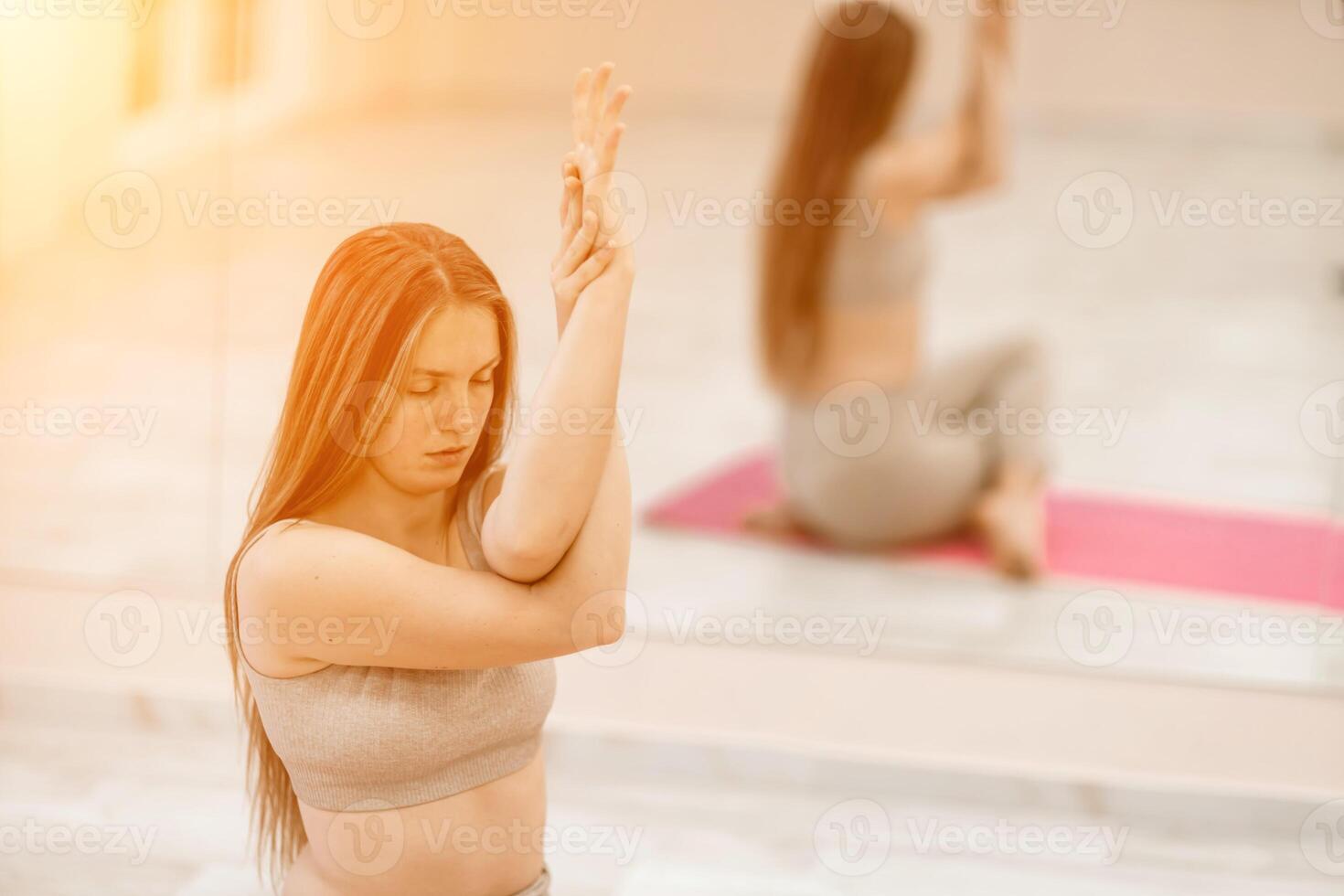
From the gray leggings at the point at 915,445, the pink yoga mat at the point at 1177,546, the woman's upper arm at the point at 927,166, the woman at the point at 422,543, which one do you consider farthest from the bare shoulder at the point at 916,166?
the woman at the point at 422,543

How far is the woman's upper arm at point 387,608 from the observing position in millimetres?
1300

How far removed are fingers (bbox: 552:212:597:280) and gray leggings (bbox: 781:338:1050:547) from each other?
160 cm

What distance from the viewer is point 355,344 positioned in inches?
51.2

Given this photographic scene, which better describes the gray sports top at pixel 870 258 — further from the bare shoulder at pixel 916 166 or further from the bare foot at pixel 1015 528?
the bare foot at pixel 1015 528

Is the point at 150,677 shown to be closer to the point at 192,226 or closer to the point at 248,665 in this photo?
the point at 192,226

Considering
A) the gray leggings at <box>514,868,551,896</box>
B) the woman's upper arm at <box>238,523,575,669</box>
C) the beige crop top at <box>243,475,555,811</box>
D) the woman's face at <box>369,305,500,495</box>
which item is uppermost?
the woman's face at <box>369,305,500,495</box>

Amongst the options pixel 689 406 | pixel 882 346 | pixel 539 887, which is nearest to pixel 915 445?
pixel 882 346

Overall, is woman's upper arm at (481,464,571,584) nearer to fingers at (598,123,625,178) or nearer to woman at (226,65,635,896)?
woman at (226,65,635,896)

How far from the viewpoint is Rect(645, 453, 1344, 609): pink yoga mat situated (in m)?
2.80

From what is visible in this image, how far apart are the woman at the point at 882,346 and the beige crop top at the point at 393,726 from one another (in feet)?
4.86

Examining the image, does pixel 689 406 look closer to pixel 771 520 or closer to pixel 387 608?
pixel 771 520

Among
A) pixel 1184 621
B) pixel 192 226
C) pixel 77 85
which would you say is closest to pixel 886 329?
pixel 1184 621

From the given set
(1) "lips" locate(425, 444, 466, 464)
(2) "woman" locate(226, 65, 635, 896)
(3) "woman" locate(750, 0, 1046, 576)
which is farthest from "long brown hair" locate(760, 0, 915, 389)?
(1) "lips" locate(425, 444, 466, 464)

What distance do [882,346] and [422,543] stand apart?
A: 1575 mm
